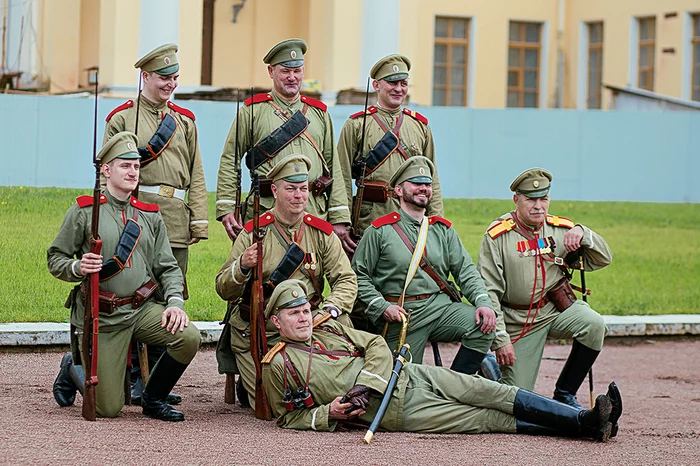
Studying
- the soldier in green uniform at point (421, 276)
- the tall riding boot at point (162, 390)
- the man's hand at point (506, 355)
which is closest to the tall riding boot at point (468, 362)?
the soldier in green uniform at point (421, 276)

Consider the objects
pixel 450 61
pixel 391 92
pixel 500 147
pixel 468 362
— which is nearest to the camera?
pixel 468 362

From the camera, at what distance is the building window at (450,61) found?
2461cm

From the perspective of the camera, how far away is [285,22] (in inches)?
794

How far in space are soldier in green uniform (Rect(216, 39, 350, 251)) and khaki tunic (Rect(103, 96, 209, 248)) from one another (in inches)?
6.0

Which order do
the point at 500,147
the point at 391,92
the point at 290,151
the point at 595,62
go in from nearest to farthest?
the point at 290,151 → the point at 391,92 → the point at 500,147 → the point at 595,62

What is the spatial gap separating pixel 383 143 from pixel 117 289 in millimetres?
2279

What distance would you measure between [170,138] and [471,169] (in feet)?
24.9

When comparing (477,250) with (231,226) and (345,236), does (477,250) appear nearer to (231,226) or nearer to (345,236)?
(345,236)

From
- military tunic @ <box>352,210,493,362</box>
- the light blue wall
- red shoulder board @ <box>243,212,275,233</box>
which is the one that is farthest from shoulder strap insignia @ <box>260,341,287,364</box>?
the light blue wall

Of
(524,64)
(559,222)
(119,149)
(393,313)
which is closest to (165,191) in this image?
(119,149)

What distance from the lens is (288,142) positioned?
26.8 ft

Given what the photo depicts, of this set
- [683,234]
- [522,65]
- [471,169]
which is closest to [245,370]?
[471,169]

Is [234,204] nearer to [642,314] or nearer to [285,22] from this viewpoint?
[642,314]

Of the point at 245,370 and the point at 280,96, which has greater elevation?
the point at 280,96
